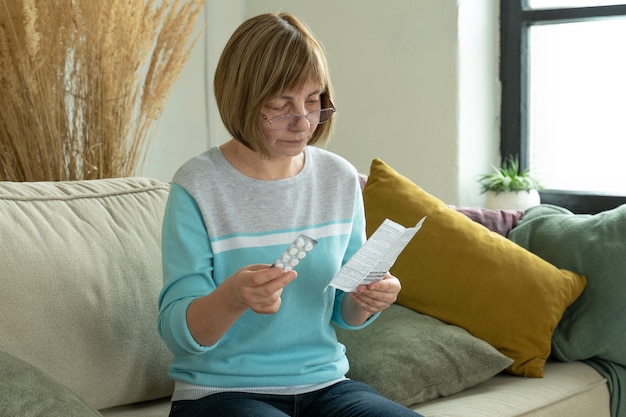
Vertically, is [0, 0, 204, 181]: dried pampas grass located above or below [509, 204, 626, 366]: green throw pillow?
above

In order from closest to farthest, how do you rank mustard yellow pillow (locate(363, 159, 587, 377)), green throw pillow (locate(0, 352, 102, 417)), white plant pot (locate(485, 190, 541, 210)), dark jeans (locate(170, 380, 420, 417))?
green throw pillow (locate(0, 352, 102, 417))
dark jeans (locate(170, 380, 420, 417))
mustard yellow pillow (locate(363, 159, 587, 377))
white plant pot (locate(485, 190, 541, 210))

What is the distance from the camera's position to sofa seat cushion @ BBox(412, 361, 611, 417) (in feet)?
6.11

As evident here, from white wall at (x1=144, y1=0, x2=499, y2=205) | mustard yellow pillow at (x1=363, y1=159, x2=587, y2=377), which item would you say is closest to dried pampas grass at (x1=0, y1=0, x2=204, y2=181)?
mustard yellow pillow at (x1=363, y1=159, x2=587, y2=377)

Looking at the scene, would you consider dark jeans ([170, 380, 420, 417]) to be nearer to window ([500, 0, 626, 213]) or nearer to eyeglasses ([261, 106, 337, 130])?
eyeglasses ([261, 106, 337, 130])

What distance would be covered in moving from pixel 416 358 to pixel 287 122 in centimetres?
61

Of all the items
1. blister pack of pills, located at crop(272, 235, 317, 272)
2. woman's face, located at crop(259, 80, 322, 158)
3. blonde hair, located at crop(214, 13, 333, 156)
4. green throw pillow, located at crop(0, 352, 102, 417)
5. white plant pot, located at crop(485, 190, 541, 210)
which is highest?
blonde hair, located at crop(214, 13, 333, 156)

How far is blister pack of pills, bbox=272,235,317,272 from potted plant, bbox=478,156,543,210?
6.61 feet

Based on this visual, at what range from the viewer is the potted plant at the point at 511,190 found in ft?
10.8

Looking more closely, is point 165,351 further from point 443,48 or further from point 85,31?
point 443,48

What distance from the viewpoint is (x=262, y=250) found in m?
1.61

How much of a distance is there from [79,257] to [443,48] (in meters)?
1.94

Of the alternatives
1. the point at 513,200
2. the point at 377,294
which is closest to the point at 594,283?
the point at 377,294

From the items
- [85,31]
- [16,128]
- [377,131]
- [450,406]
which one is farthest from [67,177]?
[377,131]

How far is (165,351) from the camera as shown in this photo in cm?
188
